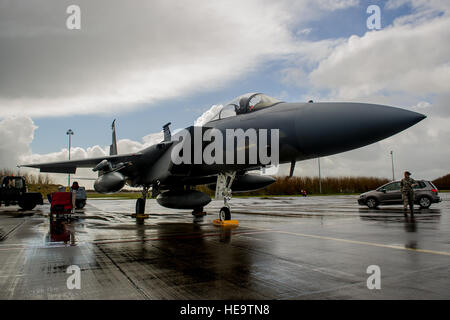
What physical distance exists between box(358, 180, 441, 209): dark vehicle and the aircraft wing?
12.9m

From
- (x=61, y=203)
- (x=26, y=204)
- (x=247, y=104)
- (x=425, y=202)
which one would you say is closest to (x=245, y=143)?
(x=247, y=104)

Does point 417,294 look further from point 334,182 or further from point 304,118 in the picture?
point 334,182

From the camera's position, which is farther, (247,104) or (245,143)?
(247,104)

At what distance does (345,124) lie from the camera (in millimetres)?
5512

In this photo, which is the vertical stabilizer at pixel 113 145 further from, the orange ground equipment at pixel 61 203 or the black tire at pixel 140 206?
the orange ground equipment at pixel 61 203

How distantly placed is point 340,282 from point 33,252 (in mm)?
4988

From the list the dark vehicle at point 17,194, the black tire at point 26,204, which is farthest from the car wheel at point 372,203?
the black tire at point 26,204

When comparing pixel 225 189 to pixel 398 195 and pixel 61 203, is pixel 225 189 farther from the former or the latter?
pixel 398 195

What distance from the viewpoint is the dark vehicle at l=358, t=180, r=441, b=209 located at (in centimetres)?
1655

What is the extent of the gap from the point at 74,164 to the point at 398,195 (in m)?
16.0

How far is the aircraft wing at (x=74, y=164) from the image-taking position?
39.8 feet

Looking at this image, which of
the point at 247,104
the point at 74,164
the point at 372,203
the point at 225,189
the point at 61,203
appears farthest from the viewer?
the point at 372,203
